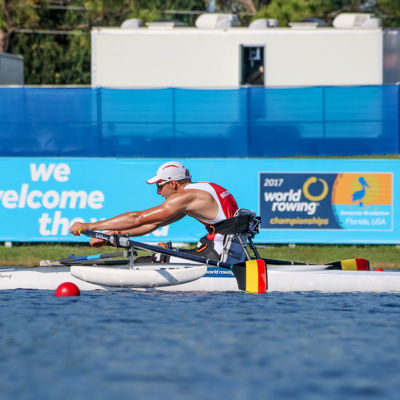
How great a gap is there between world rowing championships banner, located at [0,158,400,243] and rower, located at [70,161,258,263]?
6.07m

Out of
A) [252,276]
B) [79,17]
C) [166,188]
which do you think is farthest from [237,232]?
[79,17]

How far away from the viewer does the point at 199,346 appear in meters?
9.13

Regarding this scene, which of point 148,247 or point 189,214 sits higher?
point 189,214

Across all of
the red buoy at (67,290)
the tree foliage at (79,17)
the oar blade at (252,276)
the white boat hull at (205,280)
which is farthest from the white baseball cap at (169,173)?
the tree foliage at (79,17)

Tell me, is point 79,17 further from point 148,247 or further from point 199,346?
point 199,346

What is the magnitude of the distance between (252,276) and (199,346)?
12.2 ft

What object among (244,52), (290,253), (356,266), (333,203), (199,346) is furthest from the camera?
(244,52)

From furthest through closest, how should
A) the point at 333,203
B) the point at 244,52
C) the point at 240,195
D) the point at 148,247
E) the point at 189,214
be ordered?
1. the point at 244,52
2. the point at 240,195
3. the point at 333,203
4. the point at 189,214
5. the point at 148,247

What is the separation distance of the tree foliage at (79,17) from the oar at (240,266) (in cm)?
2799

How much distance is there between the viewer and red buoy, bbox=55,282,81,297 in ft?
41.8

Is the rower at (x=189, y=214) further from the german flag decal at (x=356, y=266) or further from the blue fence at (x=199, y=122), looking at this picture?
the blue fence at (x=199, y=122)

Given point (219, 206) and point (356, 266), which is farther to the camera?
point (356, 266)

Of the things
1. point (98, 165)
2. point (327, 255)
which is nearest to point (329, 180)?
point (327, 255)

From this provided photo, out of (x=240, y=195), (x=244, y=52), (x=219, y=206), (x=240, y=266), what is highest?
(x=244, y=52)
